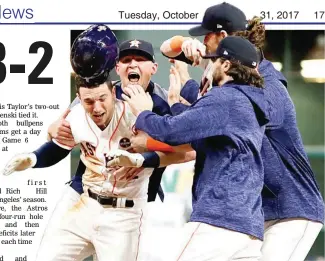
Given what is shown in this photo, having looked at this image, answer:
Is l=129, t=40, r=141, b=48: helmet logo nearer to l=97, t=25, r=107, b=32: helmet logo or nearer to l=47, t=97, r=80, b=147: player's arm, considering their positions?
l=97, t=25, r=107, b=32: helmet logo

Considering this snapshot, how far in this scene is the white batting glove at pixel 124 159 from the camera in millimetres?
2521

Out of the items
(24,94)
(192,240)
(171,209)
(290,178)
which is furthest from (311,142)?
(24,94)

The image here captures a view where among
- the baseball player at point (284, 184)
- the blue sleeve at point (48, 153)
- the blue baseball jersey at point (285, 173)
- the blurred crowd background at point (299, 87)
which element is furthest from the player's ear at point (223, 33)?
the blue sleeve at point (48, 153)

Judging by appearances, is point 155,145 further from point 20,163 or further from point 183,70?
point 20,163

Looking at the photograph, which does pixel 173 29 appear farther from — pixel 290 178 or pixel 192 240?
pixel 192 240

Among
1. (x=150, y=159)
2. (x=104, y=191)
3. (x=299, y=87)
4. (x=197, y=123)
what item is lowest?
(x=104, y=191)

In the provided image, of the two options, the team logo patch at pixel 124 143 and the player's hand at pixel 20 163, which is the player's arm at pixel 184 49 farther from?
the player's hand at pixel 20 163

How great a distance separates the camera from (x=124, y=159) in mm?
2531

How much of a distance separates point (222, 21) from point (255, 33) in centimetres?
12

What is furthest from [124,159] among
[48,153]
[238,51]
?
[238,51]

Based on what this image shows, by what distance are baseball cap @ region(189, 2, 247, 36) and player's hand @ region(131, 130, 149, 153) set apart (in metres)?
0.37

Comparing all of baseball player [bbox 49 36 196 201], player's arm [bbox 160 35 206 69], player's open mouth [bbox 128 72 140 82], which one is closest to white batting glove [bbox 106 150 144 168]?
baseball player [bbox 49 36 196 201]

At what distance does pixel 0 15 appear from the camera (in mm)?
2744

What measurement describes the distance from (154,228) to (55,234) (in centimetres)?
32
